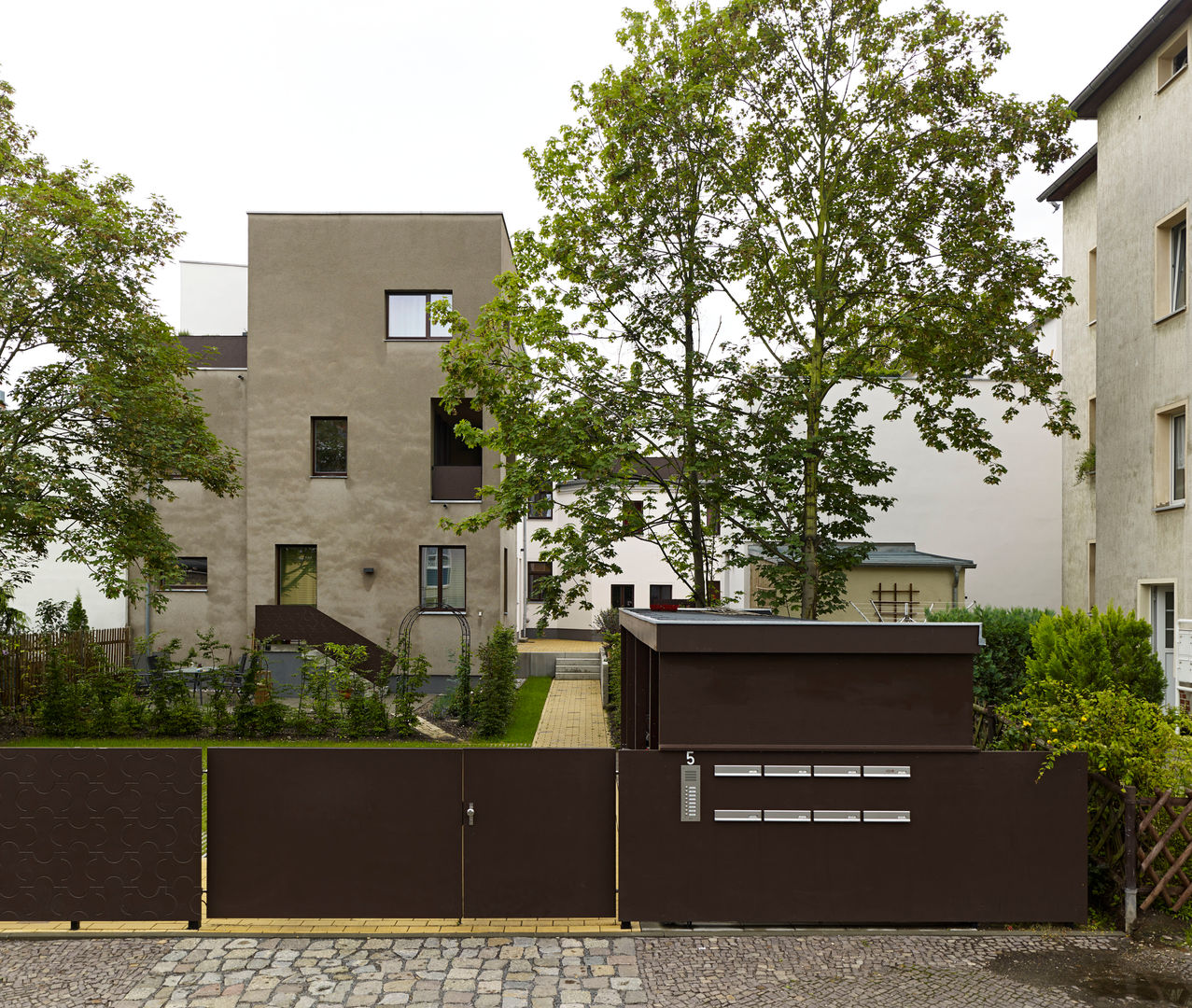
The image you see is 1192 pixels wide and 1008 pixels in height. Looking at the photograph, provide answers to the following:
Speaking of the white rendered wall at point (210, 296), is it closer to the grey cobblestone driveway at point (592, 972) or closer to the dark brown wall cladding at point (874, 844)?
the grey cobblestone driveway at point (592, 972)

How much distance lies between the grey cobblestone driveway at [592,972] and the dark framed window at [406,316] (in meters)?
18.6

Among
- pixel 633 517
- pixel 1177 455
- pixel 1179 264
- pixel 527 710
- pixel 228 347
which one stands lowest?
pixel 527 710

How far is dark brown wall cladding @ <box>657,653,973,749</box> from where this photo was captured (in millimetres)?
7414

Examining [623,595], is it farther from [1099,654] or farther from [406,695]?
[1099,654]

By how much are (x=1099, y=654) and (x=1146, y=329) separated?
6256 mm

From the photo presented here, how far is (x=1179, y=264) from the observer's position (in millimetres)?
15508

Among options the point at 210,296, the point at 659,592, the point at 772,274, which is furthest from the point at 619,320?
the point at 659,592

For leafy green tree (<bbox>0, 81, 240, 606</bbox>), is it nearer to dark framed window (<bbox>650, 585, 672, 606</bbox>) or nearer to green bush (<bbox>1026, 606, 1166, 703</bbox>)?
green bush (<bbox>1026, 606, 1166, 703</bbox>)

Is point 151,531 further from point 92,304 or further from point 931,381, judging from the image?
point 931,381

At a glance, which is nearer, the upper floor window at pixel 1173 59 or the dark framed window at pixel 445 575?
the upper floor window at pixel 1173 59

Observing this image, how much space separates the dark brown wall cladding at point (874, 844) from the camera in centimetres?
731

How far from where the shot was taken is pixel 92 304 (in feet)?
53.7

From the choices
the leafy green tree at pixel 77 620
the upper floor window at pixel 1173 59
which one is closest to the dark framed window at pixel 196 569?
the leafy green tree at pixel 77 620

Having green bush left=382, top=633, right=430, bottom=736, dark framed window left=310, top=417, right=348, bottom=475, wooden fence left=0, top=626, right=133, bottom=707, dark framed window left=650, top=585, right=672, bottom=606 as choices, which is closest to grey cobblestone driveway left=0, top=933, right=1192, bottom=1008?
green bush left=382, top=633, right=430, bottom=736
